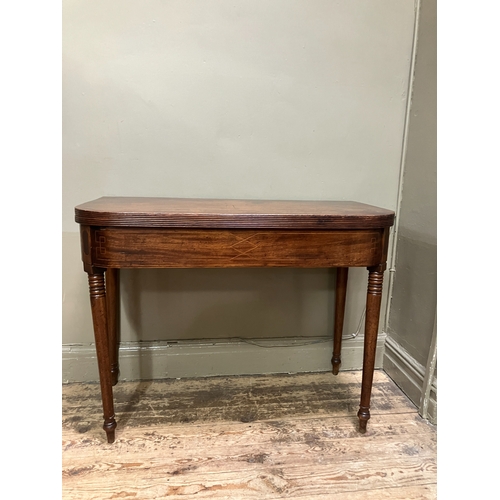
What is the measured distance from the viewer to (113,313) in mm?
1525

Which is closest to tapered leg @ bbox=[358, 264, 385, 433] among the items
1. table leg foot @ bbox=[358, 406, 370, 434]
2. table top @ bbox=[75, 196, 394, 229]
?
table leg foot @ bbox=[358, 406, 370, 434]

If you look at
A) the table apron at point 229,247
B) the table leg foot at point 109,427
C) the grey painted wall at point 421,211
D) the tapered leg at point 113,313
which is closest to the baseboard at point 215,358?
the tapered leg at point 113,313

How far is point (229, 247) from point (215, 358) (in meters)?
0.71

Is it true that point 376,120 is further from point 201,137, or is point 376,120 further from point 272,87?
point 201,137

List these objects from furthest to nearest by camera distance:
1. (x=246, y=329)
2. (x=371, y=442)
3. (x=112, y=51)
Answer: (x=246, y=329) < (x=112, y=51) < (x=371, y=442)

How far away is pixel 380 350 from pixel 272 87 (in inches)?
48.0

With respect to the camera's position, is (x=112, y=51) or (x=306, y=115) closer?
(x=112, y=51)

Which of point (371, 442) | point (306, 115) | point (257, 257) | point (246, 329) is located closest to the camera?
point (257, 257)

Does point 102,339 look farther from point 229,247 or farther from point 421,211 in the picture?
point 421,211

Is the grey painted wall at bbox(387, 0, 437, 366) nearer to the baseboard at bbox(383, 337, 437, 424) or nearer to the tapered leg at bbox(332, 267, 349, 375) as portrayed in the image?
the baseboard at bbox(383, 337, 437, 424)

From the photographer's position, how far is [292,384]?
1.62 meters

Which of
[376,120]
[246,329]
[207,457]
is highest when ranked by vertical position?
[376,120]

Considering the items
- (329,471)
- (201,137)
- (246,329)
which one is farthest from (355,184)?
(329,471)

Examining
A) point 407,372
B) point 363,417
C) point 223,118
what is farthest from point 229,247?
point 407,372
